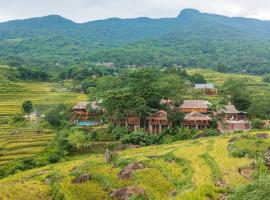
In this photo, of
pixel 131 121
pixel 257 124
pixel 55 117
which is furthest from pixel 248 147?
pixel 55 117

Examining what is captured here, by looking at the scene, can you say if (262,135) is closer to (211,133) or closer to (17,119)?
(211,133)

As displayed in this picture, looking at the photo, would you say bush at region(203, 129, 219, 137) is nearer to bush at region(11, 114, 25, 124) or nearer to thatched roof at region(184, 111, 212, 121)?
thatched roof at region(184, 111, 212, 121)

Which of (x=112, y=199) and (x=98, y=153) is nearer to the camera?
(x=112, y=199)

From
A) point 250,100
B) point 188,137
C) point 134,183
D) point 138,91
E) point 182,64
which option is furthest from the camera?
point 182,64

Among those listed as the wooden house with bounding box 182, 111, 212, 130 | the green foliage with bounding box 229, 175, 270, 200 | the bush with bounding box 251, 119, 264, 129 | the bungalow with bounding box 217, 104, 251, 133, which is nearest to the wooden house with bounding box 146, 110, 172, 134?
the wooden house with bounding box 182, 111, 212, 130

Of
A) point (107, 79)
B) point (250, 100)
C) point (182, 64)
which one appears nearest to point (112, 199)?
point (250, 100)

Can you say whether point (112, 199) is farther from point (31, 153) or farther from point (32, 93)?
point (32, 93)

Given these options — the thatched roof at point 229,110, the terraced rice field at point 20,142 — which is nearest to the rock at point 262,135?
the thatched roof at point 229,110
